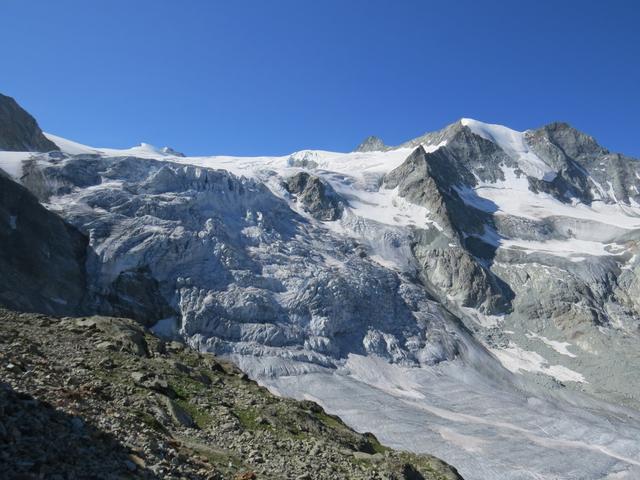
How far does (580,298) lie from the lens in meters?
148

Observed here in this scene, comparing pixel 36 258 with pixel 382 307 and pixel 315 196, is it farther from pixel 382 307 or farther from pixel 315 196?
pixel 315 196

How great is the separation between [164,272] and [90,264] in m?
14.0

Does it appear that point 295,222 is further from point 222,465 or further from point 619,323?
point 222,465

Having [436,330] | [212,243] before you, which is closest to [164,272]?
[212,243]

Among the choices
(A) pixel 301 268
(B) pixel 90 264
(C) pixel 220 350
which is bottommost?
(C) pixel 220 350

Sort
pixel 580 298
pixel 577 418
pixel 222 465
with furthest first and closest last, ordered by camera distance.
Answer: pixel 580 298, pixel 577 418, pixel 222 465

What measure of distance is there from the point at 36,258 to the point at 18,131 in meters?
87.5

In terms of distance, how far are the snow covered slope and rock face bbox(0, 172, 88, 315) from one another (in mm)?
4922

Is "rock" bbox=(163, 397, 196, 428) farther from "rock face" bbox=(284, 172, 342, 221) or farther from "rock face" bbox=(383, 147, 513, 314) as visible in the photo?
"rock face" bbox=(284, 172, 342, 221)

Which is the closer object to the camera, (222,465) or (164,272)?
(222,465)

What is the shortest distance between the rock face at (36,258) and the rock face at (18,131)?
207ft

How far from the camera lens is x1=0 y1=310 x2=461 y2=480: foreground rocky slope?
1166cm

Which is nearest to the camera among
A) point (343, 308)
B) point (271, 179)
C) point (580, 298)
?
point (343, 308)

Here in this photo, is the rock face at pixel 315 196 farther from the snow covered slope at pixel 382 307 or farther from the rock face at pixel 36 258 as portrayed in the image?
the rock face at pixel 36 258
